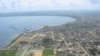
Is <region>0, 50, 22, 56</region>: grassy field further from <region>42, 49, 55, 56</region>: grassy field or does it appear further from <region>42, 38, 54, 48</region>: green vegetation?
<region>42, 38, 54, 48</region>: green vegetation

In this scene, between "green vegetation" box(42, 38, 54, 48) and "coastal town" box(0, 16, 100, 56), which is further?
"green vegetation" box(42, 38, 54, 48)

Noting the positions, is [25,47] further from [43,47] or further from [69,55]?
[69,55]

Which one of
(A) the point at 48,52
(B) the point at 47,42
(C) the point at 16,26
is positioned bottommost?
(C) the point at 16,26

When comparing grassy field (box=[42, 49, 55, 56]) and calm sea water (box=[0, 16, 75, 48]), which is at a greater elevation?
grassy field (box=[42, 49, 55, 56])

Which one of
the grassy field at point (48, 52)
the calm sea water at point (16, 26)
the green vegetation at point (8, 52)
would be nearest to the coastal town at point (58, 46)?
the grassy field at point (48, 52)

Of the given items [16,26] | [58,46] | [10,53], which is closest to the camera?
[10,53]

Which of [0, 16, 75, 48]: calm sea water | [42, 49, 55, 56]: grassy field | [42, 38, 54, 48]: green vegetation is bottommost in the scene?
[0, 16, 75, 48]: calm sea water

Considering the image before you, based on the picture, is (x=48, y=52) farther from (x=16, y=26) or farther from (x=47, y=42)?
(x=16, y=26)

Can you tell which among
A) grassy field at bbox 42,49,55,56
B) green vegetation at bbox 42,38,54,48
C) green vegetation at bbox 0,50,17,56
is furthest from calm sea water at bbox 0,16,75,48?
grassy field at bbox 42,49,55,56

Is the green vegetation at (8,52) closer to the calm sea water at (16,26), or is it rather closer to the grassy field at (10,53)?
the grassy field at (10,53)

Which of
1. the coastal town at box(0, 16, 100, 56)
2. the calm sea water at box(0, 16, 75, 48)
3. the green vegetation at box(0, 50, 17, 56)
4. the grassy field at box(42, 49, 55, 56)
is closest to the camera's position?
the green vegetation at box(0, 50, 17, 56)

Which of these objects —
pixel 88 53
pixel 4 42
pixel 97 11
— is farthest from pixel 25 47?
pixel 97 11

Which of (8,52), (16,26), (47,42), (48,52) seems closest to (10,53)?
(8,52)
